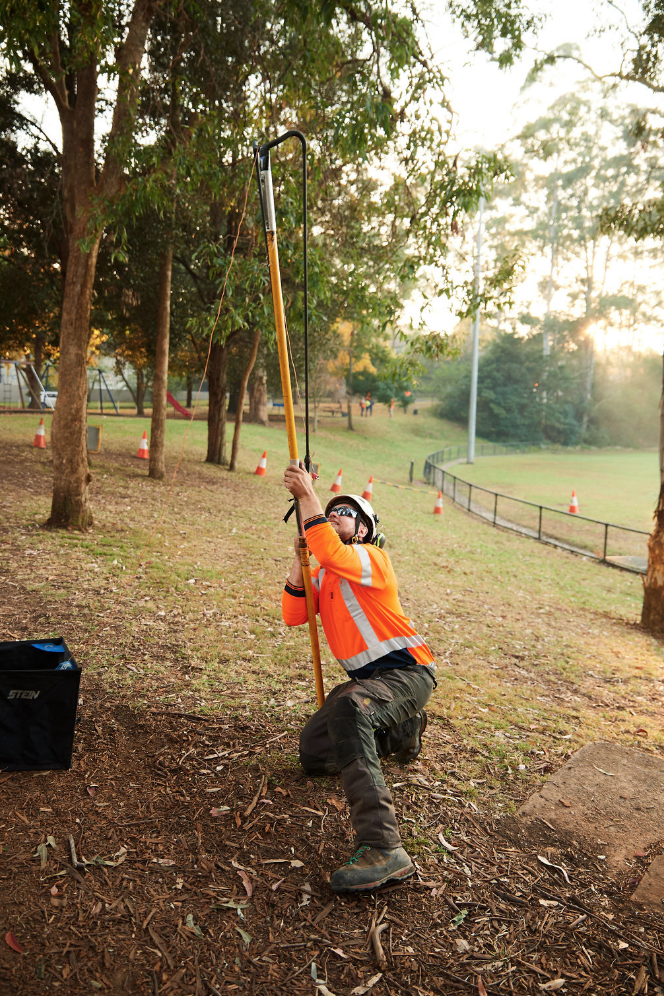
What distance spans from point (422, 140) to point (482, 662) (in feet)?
19.4

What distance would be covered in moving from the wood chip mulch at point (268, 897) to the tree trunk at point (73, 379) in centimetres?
538

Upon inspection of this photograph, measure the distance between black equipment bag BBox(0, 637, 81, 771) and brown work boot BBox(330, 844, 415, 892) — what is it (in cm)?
158

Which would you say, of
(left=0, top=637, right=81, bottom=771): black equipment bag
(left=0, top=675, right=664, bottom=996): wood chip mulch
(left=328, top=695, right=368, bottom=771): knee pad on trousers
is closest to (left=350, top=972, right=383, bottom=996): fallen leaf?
(left=0, top=675, right=664, bottom=996): wood chip mulch

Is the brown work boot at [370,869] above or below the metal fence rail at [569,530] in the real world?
above

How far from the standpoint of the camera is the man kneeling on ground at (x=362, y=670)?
311cm

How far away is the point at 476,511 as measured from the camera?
20125 millimetres

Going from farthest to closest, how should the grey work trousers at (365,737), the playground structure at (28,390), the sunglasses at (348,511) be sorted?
the playground structure at (28,390), the sunglasses at (348,511), the grey work trousers at (365,737)

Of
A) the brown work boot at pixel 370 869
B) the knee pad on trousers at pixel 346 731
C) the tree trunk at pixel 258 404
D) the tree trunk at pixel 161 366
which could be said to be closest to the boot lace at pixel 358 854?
the brown work boot at pixel 370 869

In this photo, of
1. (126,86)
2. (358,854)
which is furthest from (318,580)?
(126,86)

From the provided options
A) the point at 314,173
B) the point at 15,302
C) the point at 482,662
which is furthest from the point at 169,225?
the point at 482,662

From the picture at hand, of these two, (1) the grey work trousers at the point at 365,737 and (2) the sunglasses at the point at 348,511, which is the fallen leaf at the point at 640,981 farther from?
(2) the sunglasses at the point at 348,511

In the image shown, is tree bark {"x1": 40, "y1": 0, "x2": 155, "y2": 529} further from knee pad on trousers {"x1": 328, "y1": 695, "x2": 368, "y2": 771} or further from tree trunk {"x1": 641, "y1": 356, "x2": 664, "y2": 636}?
tree trunk {"x1": 641, "y1": 356, "x2": 664, "y2": 636}

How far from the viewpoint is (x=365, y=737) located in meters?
3.25

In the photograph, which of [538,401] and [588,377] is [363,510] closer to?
[538,401]
